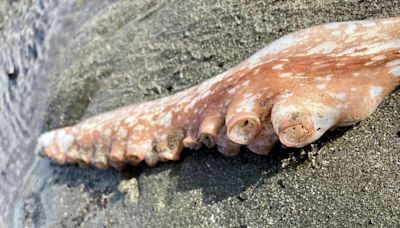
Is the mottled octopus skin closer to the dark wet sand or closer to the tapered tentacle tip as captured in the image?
the tapered tentacle tip

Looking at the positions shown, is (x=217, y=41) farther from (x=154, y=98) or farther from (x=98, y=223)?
(x=98, y=223)

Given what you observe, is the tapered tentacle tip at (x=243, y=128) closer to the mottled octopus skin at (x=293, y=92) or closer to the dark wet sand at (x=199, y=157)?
the mottled octopus skin at (x=293, y=92)

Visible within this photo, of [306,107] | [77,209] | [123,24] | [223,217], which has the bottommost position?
[77,209]

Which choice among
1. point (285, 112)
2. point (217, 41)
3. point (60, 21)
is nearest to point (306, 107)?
point (285, 112)

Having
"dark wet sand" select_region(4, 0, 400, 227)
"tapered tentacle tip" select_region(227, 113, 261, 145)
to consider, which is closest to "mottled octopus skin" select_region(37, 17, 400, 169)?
"tapered tentacle tip" select_region(227, 113, 261, 145)

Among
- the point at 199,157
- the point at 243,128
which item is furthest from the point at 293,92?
the point at 199,157

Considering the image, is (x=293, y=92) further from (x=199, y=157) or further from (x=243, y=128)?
(x=199, y=157)

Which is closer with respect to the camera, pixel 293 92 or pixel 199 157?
pixel 293 92

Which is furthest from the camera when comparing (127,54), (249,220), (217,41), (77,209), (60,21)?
(60,21)
